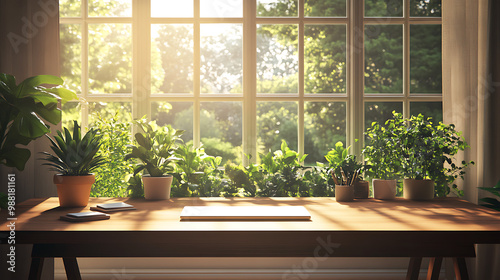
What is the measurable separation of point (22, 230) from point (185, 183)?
1.14 metres

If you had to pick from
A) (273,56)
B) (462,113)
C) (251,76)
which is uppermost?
(273,56)

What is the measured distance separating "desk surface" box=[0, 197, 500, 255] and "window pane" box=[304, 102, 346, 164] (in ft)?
18.1

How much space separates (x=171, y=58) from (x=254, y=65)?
4.82 meters

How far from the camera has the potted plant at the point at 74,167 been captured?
1.90 meters

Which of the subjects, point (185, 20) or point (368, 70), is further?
point (368, 70)

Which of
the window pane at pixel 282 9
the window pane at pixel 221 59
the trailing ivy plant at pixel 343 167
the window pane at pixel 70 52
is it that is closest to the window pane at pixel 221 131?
the window pane at pixel 221 59

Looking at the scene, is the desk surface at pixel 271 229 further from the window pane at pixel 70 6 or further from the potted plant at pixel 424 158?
the window pane at pixel 70 6

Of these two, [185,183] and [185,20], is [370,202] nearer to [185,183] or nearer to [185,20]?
[185,183]

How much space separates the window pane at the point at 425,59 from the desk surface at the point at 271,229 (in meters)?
6.00

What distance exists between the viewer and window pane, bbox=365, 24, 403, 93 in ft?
23.4

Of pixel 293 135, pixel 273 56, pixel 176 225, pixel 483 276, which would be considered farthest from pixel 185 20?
pixel 293 135

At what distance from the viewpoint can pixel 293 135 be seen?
285 inches

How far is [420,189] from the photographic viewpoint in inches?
86.7

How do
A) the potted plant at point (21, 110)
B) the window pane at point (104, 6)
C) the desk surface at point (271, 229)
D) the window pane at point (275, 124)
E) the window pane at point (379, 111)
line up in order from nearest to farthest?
the desk surface at point (271, 229) < the potted plant at point (21, 110) < the window pane at point (104, 6) < the window pane at point (275, 124) < the window pane at point (379, 111)
